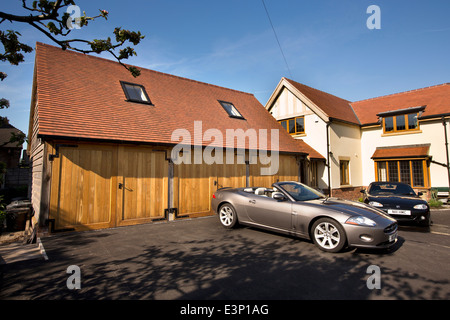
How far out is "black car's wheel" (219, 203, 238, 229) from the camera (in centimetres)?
699

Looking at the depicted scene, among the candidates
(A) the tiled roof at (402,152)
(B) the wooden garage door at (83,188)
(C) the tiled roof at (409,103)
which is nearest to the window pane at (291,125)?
(C) the tiled roof at (409,103)

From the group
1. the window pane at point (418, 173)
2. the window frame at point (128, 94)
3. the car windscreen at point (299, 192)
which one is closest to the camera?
the car windscreen at point (299, 192)

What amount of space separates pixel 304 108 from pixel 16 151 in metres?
25.8

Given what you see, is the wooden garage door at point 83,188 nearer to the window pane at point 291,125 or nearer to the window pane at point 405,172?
the window pane at point 291,125

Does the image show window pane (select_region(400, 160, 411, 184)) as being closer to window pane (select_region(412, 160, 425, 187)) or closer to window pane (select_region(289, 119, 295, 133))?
window pane (select_region(412, 160, 425, 187))

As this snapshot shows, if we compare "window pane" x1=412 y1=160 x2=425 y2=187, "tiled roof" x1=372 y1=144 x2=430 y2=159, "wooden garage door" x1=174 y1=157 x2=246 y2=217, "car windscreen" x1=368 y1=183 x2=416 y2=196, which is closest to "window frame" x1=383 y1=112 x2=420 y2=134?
"tiled roof" x1=372 y1=144 x2=430 y2=159

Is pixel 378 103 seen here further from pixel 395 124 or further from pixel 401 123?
pixel 401 123

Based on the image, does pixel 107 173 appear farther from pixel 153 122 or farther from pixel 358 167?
pixel 358 167

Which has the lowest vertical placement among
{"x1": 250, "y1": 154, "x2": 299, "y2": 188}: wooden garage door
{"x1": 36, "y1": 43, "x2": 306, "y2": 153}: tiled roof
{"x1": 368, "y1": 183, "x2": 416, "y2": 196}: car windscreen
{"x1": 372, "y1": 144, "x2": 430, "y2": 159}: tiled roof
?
{"x1": 368, "y1": 183, "x2": 416, "y2": 196}: car windscreen

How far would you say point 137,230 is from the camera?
→ 7.17m

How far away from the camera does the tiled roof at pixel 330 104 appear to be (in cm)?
1688

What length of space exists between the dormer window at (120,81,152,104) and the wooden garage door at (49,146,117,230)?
10.5ft

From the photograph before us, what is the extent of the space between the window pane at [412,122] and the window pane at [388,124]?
0.96 meters

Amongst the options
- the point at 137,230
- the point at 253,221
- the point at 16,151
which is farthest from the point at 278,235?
the point at 16,151
